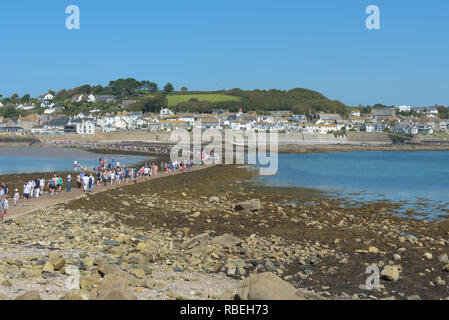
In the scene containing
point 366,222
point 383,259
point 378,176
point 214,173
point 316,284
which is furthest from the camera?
point 378,176

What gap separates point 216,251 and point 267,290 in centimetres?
525

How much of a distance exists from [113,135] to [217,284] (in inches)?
3876

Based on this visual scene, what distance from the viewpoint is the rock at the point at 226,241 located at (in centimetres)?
1381

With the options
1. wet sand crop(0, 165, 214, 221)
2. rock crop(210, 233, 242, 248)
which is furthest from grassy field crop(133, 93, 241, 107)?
rock crop(210, 233, 242, 248)

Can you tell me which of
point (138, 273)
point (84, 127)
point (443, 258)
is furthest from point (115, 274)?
point (84, 127)

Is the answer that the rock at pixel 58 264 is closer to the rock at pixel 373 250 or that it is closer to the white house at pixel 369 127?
the rock at pixel 373 250

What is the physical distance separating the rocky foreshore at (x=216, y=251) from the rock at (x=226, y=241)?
33mm

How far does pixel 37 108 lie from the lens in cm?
18962

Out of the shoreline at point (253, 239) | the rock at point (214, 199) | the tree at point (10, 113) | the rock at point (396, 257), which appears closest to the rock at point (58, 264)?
the shoreline at point (253, 239)

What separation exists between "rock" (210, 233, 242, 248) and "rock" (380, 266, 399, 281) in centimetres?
459

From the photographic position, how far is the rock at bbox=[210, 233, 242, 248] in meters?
13.8

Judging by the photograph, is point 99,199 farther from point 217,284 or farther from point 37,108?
point 37,108

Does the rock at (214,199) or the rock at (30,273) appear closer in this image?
the rock at (30,273)
